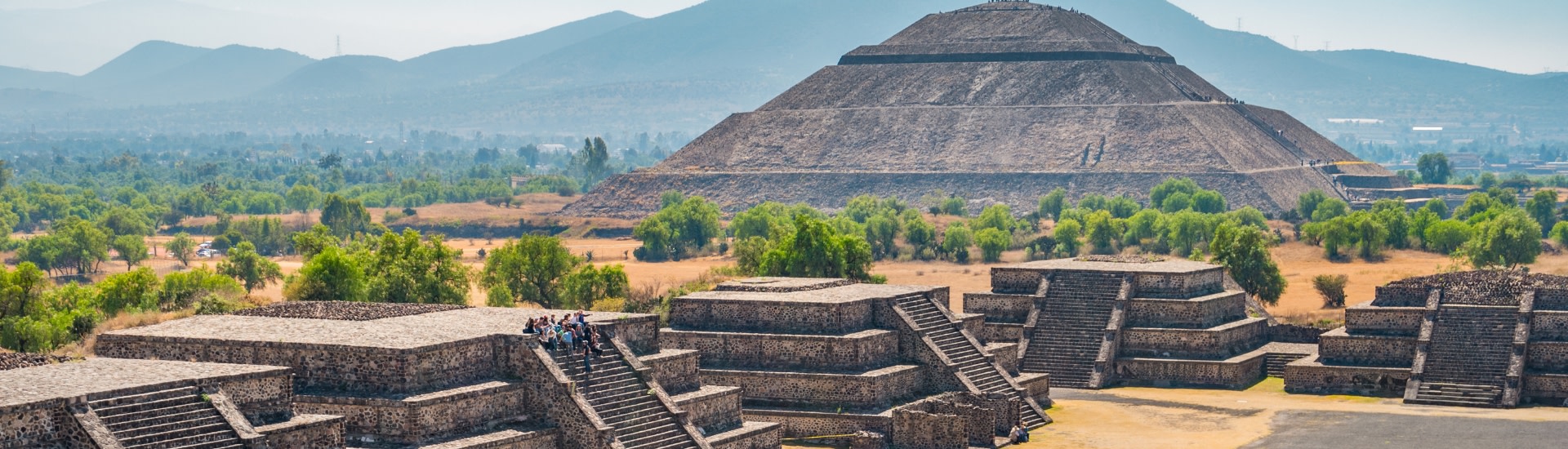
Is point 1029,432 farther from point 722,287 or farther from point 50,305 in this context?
point 50,305

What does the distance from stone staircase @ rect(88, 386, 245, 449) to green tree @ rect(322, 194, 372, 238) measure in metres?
117

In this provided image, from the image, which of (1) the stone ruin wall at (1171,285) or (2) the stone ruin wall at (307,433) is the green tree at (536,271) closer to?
(1) the stone ruin wall at (1171,285)

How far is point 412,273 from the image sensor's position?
229ft

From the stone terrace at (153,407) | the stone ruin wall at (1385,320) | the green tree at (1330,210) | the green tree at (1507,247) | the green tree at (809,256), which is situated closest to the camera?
the stone terrace at (153,407)

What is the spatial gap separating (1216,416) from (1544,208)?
353ft

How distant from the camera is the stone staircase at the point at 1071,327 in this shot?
64.6 metres

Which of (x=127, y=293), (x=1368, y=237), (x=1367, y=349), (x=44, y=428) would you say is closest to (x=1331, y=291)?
(x=1367, y=349)

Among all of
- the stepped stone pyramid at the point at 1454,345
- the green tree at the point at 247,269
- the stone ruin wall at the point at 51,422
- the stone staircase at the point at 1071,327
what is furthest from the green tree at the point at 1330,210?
the stone ruin wall at the point at 51,422

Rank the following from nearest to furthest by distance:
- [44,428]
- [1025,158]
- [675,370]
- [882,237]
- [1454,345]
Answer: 1. [44,428]
2. [675,370]
3. [1454,345]
4. [882,237]
5. [1025,158]

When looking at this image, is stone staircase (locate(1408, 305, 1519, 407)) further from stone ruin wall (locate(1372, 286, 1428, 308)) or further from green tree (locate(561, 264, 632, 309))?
green tree (locate(561, 264, 632, 309))

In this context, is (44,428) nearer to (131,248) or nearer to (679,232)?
(131,248)

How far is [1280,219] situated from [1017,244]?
33.8m

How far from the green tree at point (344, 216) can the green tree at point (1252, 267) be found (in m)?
81.5

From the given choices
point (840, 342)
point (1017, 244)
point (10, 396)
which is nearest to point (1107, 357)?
point (840, 342)
